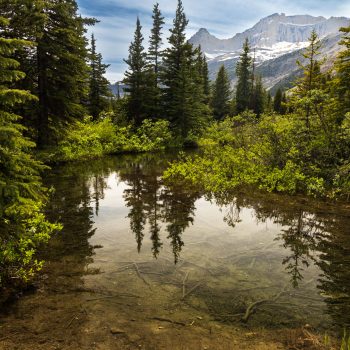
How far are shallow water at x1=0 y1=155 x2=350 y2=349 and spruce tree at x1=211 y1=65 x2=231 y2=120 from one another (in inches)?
2167

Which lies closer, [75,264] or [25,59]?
[75,264]

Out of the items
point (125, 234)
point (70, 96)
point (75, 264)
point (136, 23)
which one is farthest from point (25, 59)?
point (136, 23)

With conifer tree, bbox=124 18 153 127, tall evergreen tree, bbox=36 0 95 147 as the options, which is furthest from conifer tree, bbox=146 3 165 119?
tall evergreen tree, bbox=36 0 95 147

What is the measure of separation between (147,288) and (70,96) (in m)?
16.7

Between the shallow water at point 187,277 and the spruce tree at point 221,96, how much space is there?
55.0m

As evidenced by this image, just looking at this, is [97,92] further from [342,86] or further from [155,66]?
[342,86]

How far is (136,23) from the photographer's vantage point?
42.0 m

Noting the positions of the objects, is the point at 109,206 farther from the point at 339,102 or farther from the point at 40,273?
the point at 339,102

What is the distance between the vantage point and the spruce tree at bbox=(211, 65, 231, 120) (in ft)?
212

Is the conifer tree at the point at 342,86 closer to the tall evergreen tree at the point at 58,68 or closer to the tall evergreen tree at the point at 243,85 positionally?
the tall evergreen tree at the point at 58,68

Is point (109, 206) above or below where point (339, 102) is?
below

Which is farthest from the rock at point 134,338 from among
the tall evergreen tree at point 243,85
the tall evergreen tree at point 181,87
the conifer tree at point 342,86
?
the tall evergreen tree at point 243,85

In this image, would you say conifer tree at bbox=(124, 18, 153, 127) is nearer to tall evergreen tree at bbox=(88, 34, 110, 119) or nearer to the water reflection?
tall evergreen tree at bbox=(88, 34, 110, 119)

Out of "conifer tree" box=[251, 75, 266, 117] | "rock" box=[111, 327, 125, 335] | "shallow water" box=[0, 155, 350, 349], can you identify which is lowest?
"rock" box=[111, 327, 125, 335]
